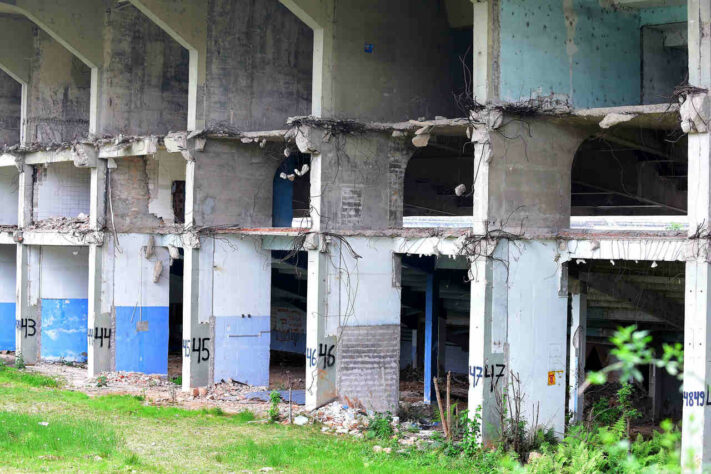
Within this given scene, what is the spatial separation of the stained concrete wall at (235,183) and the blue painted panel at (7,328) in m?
12.5

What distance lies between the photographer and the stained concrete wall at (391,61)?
21609mm

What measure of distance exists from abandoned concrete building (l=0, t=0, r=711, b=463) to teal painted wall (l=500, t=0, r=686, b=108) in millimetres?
42

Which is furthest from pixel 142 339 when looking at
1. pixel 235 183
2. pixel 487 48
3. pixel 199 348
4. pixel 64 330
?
pixel 487 48

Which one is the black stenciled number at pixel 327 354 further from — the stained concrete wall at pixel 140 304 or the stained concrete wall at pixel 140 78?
the stained concrete wall at pixel 140 78

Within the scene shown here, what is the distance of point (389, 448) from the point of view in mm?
17828

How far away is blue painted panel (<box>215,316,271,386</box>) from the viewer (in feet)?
81.9

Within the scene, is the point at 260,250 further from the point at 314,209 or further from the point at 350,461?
the point at 350,461

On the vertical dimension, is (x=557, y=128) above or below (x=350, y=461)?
above

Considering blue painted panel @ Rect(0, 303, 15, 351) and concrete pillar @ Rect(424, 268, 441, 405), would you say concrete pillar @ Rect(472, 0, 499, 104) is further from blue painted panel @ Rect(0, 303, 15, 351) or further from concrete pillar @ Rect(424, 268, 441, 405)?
blue painted panel @ Rect(0, 303, 15, 351)

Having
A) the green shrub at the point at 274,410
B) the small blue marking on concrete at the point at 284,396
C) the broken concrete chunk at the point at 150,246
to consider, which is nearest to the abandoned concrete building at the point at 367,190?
the broken concrete chunk at the point at 150,246

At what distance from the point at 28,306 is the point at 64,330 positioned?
4.35ft

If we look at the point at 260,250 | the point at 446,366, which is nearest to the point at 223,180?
the point at 260,250

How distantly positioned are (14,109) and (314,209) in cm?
1770

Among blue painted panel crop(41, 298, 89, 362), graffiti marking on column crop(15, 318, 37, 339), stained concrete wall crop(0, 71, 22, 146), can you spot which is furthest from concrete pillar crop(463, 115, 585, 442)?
stained concrete wall crop(0, 71, 22, 146)
